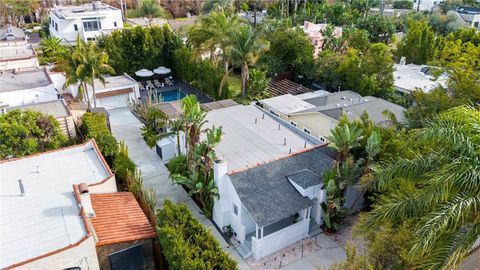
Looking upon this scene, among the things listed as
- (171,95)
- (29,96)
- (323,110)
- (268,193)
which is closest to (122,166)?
(268,193)

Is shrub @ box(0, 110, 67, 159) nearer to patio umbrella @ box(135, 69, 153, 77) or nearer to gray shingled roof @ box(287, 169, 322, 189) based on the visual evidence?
gray shingled roof @ box(287, 169, 322, 189)

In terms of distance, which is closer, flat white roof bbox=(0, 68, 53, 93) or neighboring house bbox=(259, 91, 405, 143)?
neighboring house bbox=(259, 91, 405, 143)

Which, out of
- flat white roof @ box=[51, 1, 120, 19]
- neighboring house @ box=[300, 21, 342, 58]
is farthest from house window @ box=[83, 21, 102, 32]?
neighboring house @ box=[300, 21, 342, 58]

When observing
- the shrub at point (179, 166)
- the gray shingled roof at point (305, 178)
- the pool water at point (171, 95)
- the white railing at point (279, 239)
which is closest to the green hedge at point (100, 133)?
the shrub at point (179, 166)

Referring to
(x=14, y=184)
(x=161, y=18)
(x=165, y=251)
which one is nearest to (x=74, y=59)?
(x=14, y=184)

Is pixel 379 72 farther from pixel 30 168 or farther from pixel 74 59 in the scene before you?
pixel 30 168
